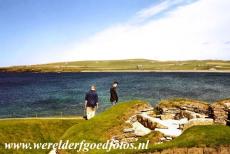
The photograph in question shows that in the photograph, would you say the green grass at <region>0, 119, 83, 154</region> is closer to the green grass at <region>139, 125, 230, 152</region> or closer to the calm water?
the green grass at <region>139, 125, 230, 152</region>

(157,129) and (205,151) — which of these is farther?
(157,129)

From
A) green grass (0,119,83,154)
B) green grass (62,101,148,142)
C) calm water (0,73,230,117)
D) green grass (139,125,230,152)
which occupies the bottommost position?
calm water (0,73,230,117)

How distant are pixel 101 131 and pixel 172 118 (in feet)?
21.7

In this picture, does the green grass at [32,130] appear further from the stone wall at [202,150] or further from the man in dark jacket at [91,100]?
the stone wall at [202,150]

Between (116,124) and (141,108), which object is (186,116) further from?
(116,124)

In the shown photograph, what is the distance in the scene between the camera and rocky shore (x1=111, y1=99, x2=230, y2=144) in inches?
891

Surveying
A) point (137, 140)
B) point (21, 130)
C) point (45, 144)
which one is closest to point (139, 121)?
point (137, 140)

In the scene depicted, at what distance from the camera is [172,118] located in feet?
90.4

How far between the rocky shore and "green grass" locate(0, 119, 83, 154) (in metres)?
6.56

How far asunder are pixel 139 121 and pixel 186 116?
3.45m

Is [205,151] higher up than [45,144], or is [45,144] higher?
[205,151]

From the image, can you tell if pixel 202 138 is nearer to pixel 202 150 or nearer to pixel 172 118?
pixel 202 150

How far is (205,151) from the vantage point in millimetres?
16547

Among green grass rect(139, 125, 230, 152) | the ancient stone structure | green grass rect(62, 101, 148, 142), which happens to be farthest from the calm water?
green grass rect(139, 125, 230, 152)
